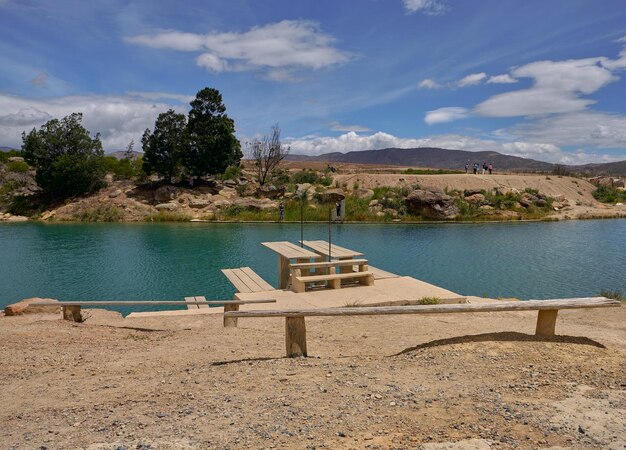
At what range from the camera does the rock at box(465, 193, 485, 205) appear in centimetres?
3644

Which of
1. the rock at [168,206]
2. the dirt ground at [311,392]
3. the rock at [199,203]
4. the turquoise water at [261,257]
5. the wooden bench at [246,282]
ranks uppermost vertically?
the rock at [199,203]

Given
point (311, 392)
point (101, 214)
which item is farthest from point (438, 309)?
point (101, 214)

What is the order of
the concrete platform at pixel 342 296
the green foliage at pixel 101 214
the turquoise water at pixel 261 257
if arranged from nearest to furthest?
the concrete platform at pixel 342 296
the turquoise water at pixel 261 257
the green foliage at pixel 101 214

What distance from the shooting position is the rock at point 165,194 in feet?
119

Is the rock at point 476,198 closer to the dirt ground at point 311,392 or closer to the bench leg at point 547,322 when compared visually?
the dirt ground at point 311,392

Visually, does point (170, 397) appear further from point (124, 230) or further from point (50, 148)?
point (50, 148)

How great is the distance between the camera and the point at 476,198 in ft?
121

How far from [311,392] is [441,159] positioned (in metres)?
164

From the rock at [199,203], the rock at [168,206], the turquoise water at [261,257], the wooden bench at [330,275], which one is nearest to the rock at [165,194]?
the rock at [168,206]

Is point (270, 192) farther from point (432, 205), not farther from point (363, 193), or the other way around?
point (432, 205)

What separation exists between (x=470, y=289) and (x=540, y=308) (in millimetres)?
8140

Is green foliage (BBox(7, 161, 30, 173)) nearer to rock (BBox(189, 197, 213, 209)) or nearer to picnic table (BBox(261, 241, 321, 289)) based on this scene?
rock (BBox(189, 197, 213, 209))

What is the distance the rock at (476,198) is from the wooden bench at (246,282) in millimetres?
27817

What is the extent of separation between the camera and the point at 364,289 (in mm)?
10102
